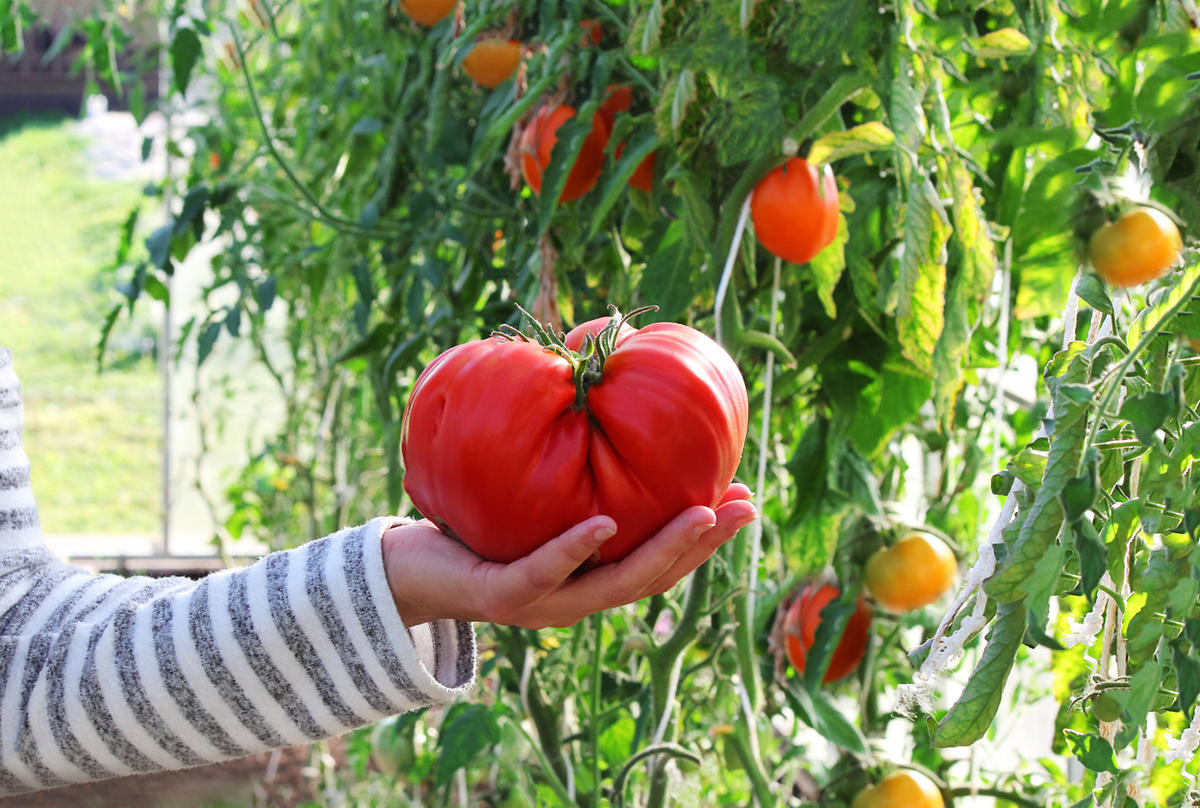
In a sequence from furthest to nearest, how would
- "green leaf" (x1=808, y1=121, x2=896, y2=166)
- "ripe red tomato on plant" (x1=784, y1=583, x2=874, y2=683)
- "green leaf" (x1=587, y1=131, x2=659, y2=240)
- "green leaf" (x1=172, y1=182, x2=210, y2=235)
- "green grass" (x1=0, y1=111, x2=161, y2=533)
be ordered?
"green grass" (x1=0, y1=111, x2=161, y2=533), "green leaf" (x1=172, y1=182, x2=210, y2=235), "ripe red tomato on plant" (x1=784, y1=583, x2=874, y2=683), "green leaf" (x1=587, y1=131, x2=659, y2=240), "green leaf" (x1=808, y1=121, x2=896, y2=166)

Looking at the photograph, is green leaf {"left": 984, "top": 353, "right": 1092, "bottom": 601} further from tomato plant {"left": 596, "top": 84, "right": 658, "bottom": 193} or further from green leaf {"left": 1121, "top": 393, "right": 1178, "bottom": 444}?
tomato plant {"left": 596, "top": 84, "right": 658, "bottom": 193}

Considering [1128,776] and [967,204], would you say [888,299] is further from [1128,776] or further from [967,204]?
[1128,776]

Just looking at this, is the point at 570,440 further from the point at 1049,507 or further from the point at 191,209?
the point at 191,209

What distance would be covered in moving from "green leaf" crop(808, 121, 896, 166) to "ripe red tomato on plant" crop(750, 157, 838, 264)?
16mm

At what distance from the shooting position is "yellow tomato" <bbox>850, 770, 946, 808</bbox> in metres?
0.94

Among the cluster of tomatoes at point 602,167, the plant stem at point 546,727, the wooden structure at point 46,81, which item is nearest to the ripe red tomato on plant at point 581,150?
the cluster of tomatoes at point 602,167

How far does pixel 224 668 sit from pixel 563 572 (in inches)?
10.5

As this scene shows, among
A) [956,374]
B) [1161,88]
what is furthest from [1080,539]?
[956,374]

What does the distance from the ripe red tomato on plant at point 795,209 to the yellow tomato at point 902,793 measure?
48 centimetres

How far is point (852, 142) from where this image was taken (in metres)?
0.69

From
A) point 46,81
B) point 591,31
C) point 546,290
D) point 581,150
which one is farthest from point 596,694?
point 46,81

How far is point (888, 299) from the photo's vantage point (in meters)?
0.79

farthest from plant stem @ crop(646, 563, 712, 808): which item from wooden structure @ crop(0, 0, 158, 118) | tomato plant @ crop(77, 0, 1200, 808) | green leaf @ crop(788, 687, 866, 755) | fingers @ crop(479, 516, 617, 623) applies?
wooden structure @ crop(0, 0, 158, 118)

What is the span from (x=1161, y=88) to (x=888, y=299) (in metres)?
0.42
